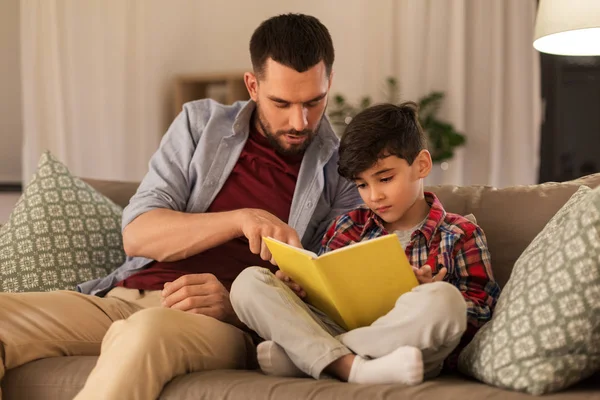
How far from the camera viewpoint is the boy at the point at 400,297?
4.49ft

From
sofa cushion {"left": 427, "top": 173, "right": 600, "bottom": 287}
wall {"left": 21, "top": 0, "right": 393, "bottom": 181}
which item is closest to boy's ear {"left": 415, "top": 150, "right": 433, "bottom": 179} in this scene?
sofa cushion {"left": 427, "top": 173, "right": 600, "bottom": 287}

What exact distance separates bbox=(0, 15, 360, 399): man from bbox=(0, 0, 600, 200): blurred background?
213 centimetres

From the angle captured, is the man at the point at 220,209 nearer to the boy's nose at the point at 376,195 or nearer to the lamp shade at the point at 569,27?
the boy's nose at the point at 376,195

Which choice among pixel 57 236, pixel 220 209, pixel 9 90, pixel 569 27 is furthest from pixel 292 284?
pixel 9 90

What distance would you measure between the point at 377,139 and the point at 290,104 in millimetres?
357

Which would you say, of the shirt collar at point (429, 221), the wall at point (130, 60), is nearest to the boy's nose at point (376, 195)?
the shirt collar at point (429, 221)

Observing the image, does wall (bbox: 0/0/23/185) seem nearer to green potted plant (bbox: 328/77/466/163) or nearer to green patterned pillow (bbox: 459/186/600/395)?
green potted plant (bbox: 328/77/466/163)

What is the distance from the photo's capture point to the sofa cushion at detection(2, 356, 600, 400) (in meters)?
1.30

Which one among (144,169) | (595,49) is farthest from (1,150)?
(595,49)

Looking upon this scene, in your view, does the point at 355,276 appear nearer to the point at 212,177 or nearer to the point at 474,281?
the point at 474,281

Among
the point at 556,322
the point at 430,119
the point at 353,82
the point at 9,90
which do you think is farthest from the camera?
the point at 353,82

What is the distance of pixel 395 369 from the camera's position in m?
1.37

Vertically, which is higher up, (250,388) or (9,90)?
(9,90)

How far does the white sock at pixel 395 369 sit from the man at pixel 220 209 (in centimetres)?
33
